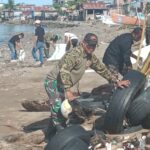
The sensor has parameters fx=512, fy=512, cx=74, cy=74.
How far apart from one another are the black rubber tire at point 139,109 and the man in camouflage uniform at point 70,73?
Answer: 300mm

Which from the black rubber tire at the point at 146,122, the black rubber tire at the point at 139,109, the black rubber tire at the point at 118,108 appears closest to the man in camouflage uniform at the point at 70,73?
the black rubber tire at the point at 118,108

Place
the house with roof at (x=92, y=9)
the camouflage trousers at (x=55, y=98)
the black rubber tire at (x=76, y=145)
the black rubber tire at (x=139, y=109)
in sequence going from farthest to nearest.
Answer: the house with roof at (x=92, y=9) → the camouflage trousers at (x=55, y=98) → the black rubber tire at (x=139, y=109) → the black rubber tire at (x=76, y=145)

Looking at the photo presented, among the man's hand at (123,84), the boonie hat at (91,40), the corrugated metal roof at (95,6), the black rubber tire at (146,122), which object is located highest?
the boonie hat at (91,40)

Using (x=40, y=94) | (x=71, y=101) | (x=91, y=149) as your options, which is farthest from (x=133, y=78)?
(x=40, y=94)

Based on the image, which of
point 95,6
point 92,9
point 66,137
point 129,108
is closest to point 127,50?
point 129,108

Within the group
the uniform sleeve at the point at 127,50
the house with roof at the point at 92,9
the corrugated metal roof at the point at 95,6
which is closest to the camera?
the uniform sleeve at the point at 127,50

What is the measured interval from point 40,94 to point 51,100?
17.3 ft

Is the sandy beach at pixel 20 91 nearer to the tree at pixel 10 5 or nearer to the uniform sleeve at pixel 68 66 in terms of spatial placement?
the uniform sleeve at pixel 68 66

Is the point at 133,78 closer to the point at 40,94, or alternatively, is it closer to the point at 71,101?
the point at 71,101

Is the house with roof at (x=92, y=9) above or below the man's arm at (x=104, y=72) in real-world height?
below

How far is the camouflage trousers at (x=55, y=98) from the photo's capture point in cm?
761

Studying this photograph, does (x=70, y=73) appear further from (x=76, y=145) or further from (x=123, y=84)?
(x=76, y=145)

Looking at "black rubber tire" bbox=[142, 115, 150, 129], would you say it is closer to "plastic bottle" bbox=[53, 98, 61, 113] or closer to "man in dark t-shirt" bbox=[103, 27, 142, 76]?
"plastic bottle" bbox=[53, 98, 61, 113]

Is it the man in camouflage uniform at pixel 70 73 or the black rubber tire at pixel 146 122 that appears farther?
the black rubber tire at pixel 146 122
